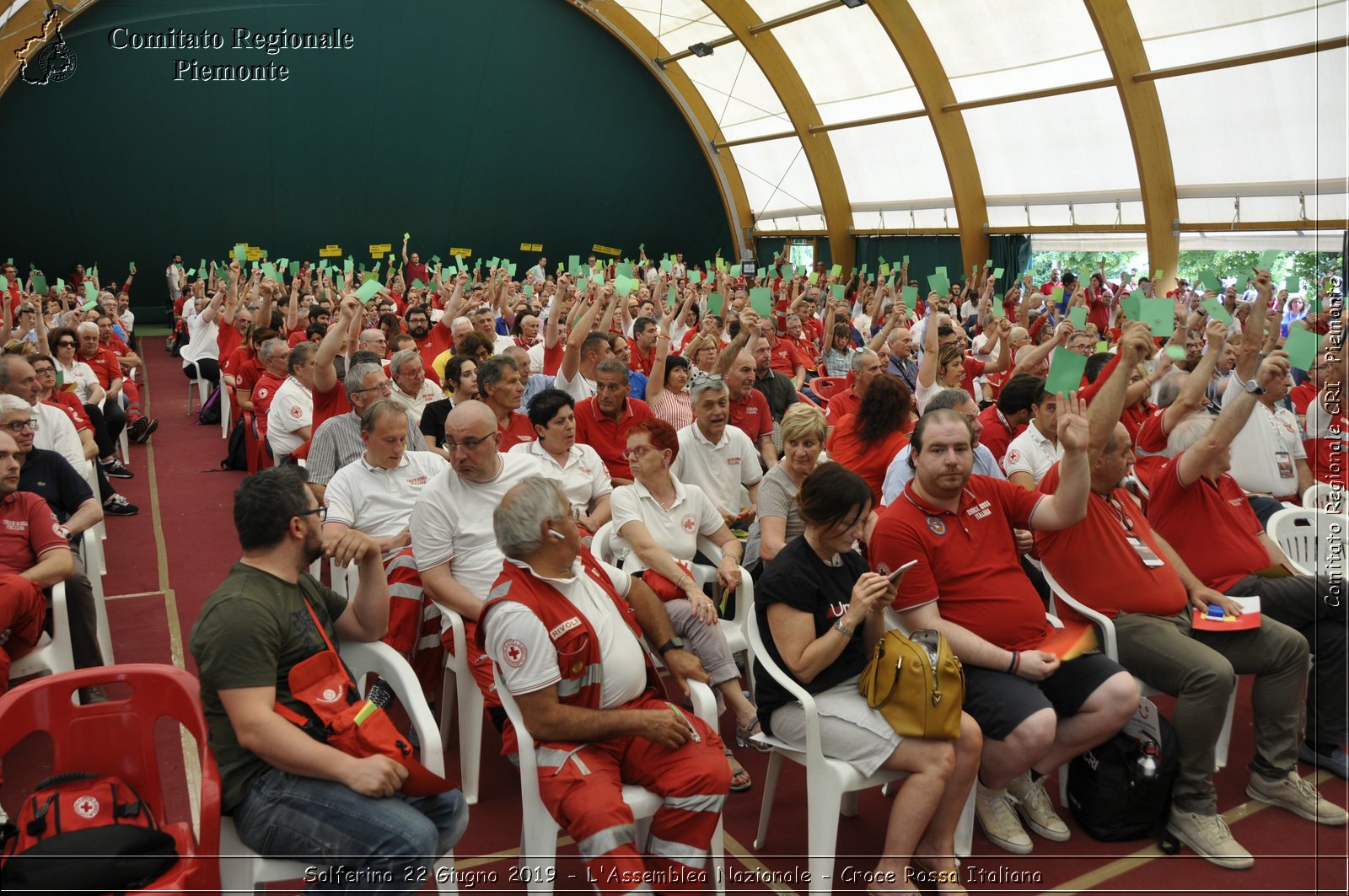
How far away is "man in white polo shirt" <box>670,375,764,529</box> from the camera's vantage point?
4.13 meters

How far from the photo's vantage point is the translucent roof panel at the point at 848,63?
55.5 feet

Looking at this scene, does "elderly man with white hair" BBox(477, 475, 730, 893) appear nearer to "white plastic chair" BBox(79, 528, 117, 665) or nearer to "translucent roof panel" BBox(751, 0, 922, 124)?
"white plastic chair" BBox(79, 528, 117, 665)

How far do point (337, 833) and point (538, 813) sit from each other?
509mm

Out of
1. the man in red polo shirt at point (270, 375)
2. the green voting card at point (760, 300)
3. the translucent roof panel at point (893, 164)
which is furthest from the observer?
the translucent roof panel at point (893, 164)

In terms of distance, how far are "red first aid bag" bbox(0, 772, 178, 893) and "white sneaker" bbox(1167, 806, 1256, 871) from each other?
2818 mm

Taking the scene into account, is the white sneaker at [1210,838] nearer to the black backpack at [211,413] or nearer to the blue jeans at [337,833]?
Answer: the blue jeans at [337,833]

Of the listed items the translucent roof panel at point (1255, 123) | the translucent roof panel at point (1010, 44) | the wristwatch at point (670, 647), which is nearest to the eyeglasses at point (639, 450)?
the wristwatch at point (670, 647)

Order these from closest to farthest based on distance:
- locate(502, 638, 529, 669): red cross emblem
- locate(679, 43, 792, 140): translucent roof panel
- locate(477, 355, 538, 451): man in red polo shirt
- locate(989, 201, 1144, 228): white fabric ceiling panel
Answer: locate(502, 638, 529, 669): red cross emblem, locate(477, 355, 538, 451): man in red polo shirt, locate(989, 201, 1144, 228): white fabric ceiling panel, locate(679, 43, 792, 140): translucent roof panel

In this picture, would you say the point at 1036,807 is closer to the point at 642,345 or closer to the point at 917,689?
the point at 917,689

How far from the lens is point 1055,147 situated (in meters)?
15.9

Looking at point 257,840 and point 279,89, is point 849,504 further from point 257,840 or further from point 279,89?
point 279,89

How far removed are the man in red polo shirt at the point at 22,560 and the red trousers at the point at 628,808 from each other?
188cm

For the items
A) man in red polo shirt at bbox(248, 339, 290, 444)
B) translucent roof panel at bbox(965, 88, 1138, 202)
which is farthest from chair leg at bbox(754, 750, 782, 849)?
translucent roof panel at bbox(965, 88, 1138, 202)

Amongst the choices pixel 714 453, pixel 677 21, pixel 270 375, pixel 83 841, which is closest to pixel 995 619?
pixel 714 453
